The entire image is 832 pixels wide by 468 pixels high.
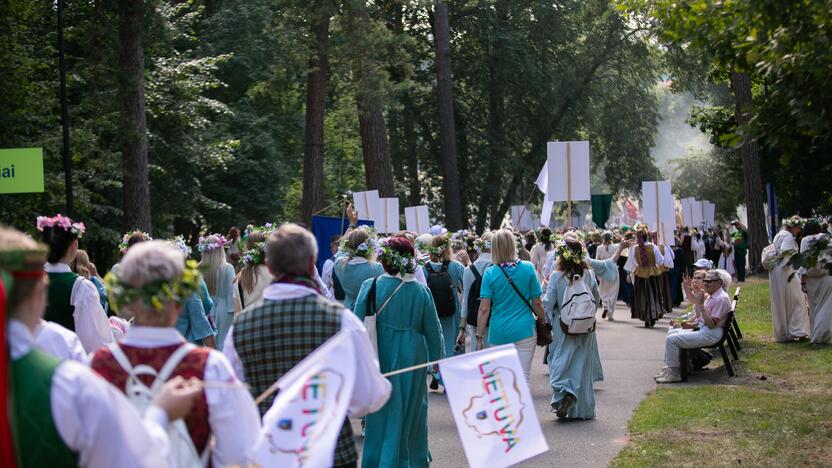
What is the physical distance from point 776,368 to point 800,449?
226 inches

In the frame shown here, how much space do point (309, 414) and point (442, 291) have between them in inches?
349

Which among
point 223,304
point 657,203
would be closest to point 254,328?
point 223,304

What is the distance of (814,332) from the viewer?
690 inches

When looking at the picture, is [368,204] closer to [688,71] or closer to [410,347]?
[410,347]

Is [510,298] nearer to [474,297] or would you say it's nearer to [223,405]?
[474,297]

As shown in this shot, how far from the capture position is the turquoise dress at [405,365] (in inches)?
338

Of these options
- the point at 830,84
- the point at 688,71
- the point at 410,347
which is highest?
the point at 688,71

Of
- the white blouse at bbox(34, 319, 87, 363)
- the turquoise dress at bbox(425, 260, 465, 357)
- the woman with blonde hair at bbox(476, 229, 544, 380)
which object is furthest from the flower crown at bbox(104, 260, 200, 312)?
the turquoise dress at bbox(425, 260, 465, 357)

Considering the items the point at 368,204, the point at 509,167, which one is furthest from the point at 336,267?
the point at 509,167

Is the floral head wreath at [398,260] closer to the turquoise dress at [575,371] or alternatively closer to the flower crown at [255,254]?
the flower crown at [255,254]

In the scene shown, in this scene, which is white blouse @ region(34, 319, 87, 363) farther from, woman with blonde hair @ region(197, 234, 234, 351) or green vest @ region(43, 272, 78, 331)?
woman with blonde hair @ region(197, 234, 234, 351)

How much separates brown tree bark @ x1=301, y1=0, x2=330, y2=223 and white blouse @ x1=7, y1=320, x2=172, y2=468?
68.3 feet

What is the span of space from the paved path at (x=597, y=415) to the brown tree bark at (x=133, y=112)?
874cm

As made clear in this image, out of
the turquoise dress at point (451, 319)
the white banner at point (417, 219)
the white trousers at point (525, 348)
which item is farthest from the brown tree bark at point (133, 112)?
the white trousers at point (525, 348)
